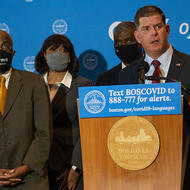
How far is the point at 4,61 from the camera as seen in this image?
7.86 ft

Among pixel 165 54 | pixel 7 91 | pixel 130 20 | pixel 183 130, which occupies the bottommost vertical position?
pixel 183 130

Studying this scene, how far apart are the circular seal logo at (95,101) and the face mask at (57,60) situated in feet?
3.86

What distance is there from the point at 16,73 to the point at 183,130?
1.19 meters

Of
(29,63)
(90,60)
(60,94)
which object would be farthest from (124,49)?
(29,63)

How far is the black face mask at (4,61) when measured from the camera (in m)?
2.39

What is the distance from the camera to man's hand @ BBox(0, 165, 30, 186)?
2270mm

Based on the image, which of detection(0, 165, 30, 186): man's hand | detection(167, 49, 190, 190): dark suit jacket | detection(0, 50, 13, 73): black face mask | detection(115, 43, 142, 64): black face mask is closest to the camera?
detection(167, 49, 190, 190): dark suit jacket

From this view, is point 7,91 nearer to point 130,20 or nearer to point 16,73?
point 16,73

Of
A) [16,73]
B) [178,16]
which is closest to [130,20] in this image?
[178,16]

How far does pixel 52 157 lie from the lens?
9.18 ft

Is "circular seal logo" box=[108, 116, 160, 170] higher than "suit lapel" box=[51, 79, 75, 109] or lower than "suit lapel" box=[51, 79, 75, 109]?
lower

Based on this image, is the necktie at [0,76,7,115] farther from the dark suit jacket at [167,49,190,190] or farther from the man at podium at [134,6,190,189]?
the dark suit jacket at [167,49,190,190]

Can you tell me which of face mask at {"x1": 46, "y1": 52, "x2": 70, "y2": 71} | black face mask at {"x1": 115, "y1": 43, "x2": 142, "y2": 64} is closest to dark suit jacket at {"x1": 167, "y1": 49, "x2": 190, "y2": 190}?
black face mask at {"x1": 115, "y1": 43, "x2": 142, "y2": 64}

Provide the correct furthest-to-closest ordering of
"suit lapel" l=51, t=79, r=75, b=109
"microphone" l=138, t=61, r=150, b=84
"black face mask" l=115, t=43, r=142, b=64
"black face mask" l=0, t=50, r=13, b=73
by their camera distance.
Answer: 1. "black face mask" l=115, t=43, r=142, b=64
2. "suit lapel" l=51, t=79, r=75, b=109
3. "black face mask" l=0, t=50, r=13, b=73
4. "microphone" l=138, t=61, r=150, b=84
